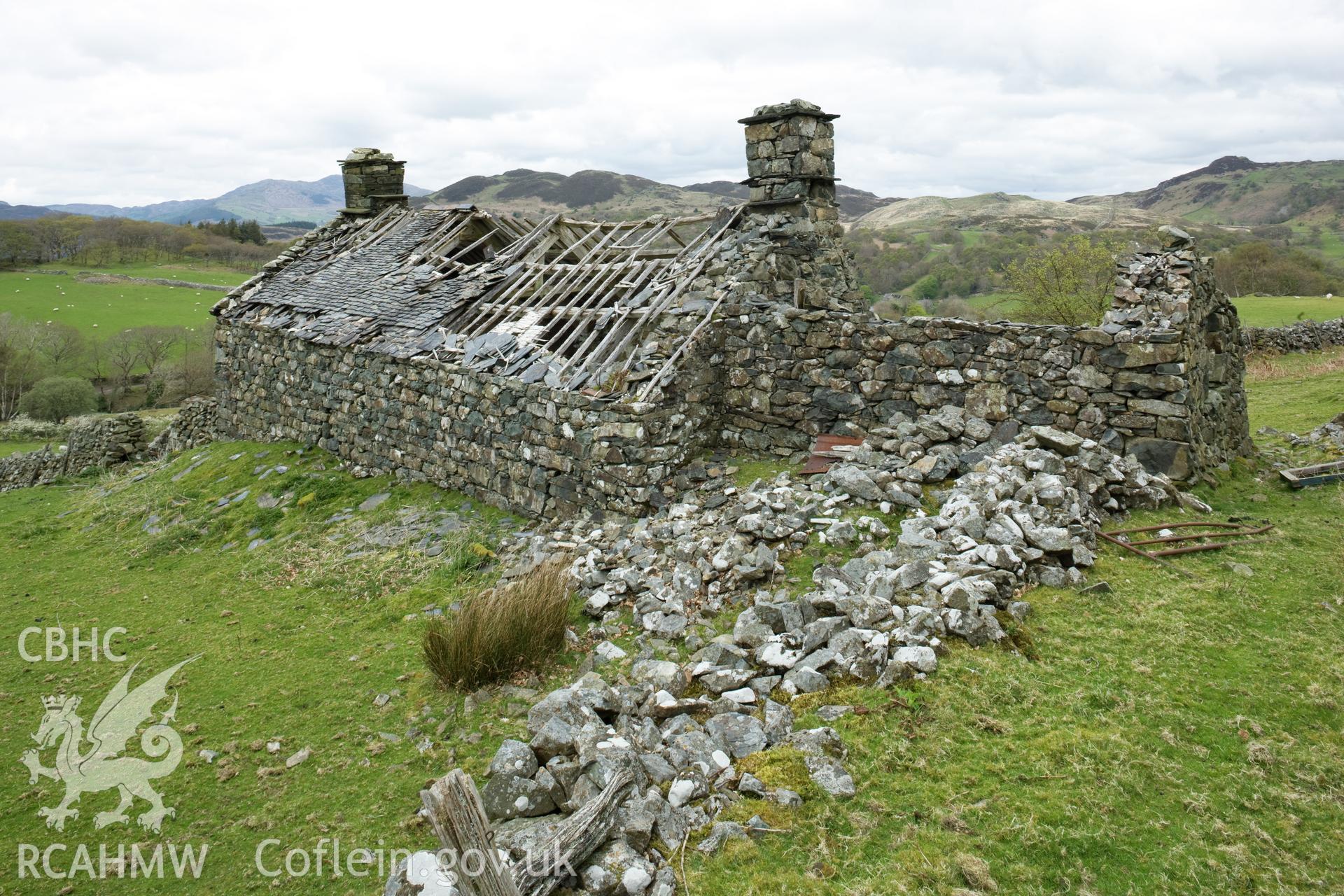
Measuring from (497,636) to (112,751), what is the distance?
11.0ft

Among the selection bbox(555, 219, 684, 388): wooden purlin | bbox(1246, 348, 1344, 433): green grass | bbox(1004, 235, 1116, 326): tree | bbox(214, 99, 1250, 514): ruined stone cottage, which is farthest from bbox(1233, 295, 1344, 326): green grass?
bbox(555, 219, 684, 388): wooden purlin

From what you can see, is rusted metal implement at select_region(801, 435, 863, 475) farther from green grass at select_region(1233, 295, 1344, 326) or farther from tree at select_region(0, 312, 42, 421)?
tree at select_region(0, 312, 42, 421)

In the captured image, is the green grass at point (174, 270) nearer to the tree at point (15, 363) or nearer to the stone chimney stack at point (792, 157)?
the tree at point (15, 363)

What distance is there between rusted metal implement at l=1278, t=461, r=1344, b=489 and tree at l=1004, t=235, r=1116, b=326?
14.5 meters

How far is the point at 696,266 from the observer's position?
1122cm

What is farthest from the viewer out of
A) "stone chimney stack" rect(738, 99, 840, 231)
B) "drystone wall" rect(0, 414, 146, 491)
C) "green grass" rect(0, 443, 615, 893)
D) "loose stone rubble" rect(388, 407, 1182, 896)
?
"drystone wall" rect(0, 414, 146, 491)

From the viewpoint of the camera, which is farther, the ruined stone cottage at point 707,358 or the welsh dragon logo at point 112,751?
the ruined stone cottage at point 707,358

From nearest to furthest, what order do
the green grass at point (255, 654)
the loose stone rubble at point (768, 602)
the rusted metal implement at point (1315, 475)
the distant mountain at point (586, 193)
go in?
the loose stone rubble at point (768, 602) < the green grass at point (255, 654) < the rusted metal implement at point (1315, 475) < the distant mountain at point (586, 193)

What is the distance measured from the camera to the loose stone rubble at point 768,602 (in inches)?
182

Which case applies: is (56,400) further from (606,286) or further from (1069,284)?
(1069,284)

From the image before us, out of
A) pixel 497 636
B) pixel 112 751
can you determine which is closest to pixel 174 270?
pixel 112 751

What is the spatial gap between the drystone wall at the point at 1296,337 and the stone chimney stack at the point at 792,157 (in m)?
16.5

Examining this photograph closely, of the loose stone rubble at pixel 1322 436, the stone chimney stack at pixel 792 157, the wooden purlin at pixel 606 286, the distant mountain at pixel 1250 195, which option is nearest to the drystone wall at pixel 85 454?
the wooden purlin at pixel 606 286

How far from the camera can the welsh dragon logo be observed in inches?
230
